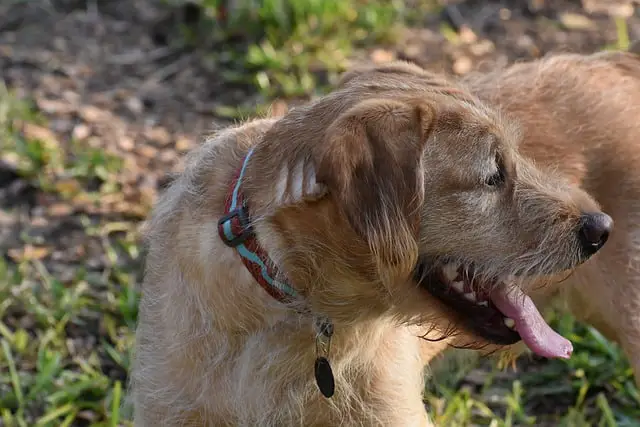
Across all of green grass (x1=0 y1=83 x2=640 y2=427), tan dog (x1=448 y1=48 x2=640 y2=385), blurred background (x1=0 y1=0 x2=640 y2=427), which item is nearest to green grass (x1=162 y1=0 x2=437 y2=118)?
blurred background (x1=0 y1=0 x2=640 y2=427)

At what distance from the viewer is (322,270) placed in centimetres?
294


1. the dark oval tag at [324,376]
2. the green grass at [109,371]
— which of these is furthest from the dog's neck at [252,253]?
the green grass at [109,371]

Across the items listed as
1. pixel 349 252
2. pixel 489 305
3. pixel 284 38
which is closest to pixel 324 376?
pixel 349 252

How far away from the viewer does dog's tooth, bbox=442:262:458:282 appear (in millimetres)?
3023

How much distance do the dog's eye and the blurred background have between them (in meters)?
1.35

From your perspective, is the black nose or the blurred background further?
the blurred background

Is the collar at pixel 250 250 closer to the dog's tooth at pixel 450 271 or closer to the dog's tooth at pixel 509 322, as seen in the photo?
the dog's tooth at pixel 450 271

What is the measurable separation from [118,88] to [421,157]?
4.38 m

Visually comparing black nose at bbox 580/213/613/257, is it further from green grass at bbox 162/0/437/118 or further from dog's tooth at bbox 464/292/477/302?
green grass at bbox 162/0/437/118

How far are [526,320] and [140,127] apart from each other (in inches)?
148

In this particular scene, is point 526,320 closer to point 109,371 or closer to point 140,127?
point 109,371

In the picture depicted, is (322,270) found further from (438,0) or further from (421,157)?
(438,0)

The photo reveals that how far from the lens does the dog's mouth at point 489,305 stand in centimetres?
305

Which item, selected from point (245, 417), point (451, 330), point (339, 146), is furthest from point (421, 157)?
point (245, 417)
